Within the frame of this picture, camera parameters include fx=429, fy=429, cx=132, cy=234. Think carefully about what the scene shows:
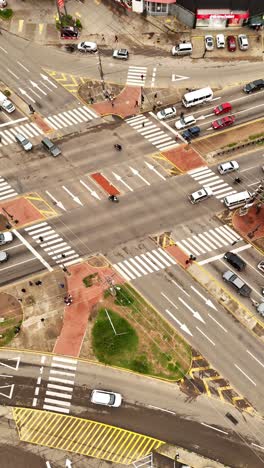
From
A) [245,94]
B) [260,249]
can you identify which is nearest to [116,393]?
[260,249]

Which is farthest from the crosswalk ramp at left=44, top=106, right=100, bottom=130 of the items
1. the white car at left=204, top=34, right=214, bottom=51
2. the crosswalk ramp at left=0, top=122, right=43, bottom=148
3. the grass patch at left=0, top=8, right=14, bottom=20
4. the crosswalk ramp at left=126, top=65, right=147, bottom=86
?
the grass patch at left=0, top=8, right=14, bottom=20

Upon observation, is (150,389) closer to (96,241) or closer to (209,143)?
(96,241)

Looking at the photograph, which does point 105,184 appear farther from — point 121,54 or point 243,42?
point 243,42

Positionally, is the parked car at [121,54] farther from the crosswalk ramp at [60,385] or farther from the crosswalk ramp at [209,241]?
the crosswalk ramp at [60,385]

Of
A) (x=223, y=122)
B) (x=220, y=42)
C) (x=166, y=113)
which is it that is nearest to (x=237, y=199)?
(x=223, y=122)

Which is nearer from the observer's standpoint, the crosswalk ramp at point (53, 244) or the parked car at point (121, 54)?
the crosswalk ramp at point (53, 244)

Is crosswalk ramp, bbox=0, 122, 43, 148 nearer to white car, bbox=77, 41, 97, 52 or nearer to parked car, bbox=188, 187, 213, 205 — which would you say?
white car, bbox=77, 41, 97, 52

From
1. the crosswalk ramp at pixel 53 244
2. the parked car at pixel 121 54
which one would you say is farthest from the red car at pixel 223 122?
the crosswalk ramp at pixel 53 244
